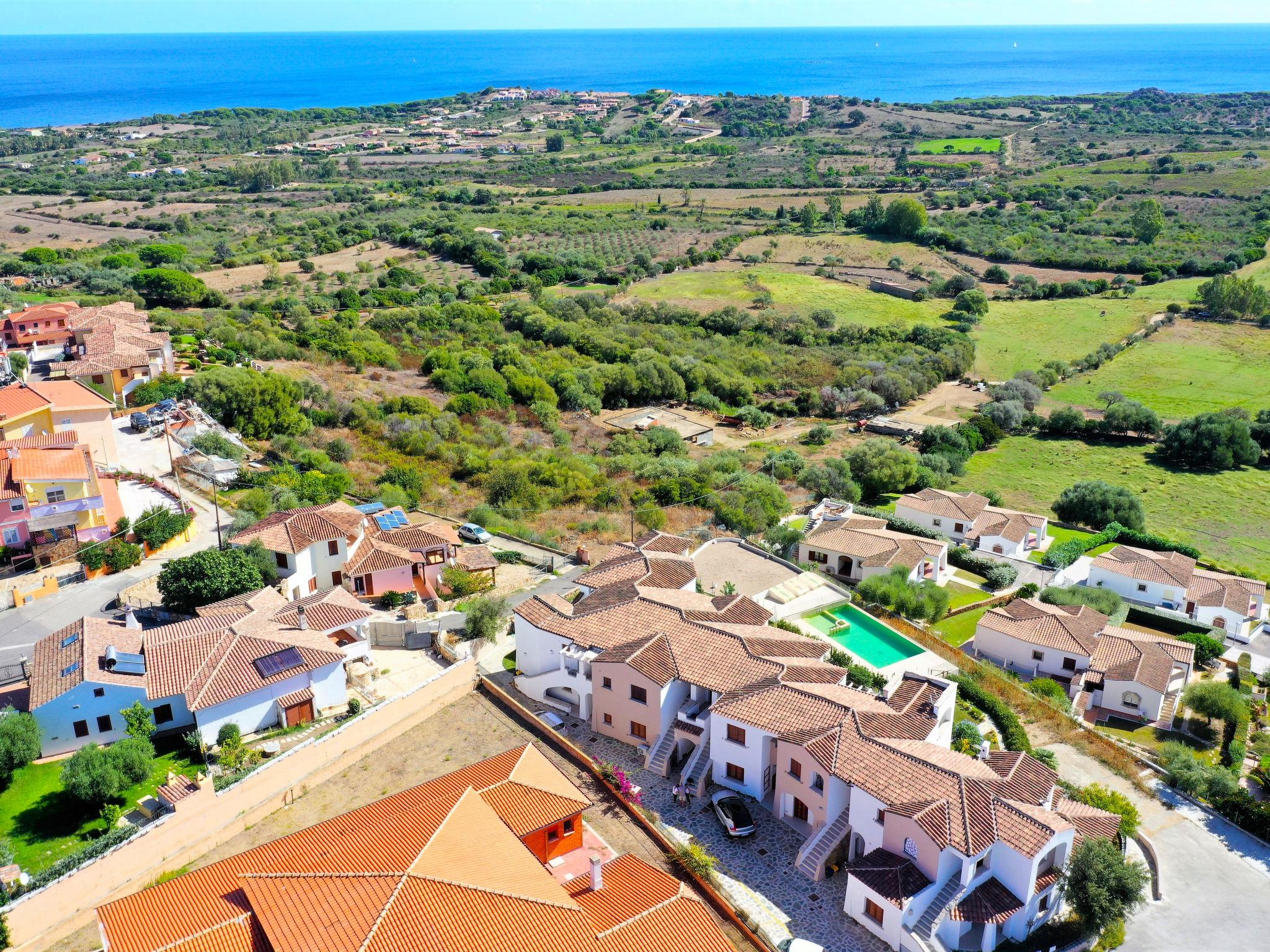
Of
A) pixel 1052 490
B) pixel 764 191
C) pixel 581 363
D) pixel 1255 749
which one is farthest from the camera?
pixel 764 191

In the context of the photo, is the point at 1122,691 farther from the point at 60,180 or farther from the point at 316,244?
the point at 60,180

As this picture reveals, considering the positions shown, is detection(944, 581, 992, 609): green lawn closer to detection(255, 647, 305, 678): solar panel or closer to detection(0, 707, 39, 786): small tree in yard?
detection(255, 647, 305, 678): solar panel

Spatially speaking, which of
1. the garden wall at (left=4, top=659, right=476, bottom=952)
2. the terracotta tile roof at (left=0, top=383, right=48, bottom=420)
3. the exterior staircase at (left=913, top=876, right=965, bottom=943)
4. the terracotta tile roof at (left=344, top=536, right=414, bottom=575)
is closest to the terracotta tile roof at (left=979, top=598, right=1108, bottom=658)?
the exterior staircase at (left=913, top=876, right=965, bottom=943)

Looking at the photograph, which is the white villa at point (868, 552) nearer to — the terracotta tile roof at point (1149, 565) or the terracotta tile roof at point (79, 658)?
the terracotta tile roof at point (1149, 565)

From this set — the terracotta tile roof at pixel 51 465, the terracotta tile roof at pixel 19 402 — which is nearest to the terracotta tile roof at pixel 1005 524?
the terracotta tile roof at pixel 51 465

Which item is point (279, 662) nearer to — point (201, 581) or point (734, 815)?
point (201, 581)

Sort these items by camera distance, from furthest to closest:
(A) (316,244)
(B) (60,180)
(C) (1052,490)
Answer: (B) (60,180), (A) (316,244), (C) (1052,490)

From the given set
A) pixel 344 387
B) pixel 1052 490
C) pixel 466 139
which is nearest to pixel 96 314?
pixel 344 387
